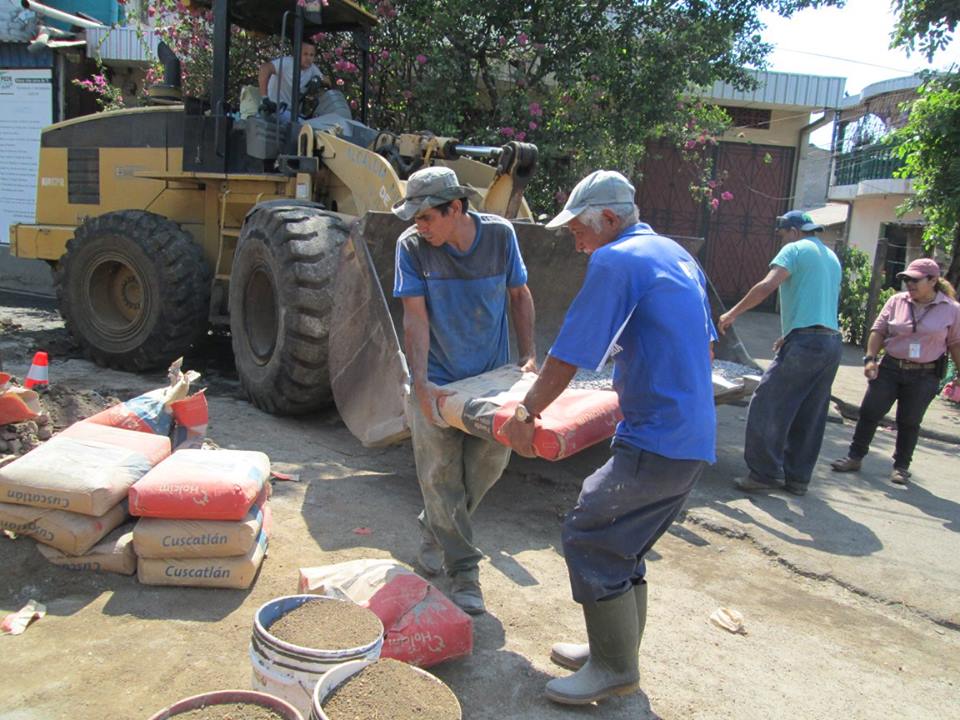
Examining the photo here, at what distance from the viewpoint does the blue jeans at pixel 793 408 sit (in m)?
5.31

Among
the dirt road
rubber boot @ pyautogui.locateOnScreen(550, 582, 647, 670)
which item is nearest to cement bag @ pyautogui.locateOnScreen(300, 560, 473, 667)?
the dirt road

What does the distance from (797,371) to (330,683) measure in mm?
4002

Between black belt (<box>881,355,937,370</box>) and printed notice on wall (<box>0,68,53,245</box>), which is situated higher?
printed notice on wall (<box>0,68,53,245</box>)

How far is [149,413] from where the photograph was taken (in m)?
4.15

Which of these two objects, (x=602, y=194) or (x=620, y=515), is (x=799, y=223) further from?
(x=620, y=515)

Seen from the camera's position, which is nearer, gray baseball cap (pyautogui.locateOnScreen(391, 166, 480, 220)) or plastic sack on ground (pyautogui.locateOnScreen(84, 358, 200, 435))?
gray baseball cap (pyautogui.locateOnScreen(391, 166, 480, 220))

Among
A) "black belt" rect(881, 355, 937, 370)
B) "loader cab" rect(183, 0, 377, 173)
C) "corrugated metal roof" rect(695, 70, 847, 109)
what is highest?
"corrugated metal roof" rect(695, 70, 847, 109)

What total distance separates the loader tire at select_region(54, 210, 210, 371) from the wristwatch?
4.78 metres

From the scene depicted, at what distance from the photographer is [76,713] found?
2.57m

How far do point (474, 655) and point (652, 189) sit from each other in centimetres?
1270

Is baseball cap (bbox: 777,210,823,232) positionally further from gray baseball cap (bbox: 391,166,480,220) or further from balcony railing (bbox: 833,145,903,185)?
balcony railing (bbox: 833,145,903,185)

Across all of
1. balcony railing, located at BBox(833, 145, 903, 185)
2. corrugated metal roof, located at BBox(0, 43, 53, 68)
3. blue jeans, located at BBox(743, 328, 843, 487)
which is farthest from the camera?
balcony railing, located at BBox(833, 145, 903, 185)

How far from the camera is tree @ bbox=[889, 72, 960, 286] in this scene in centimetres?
930

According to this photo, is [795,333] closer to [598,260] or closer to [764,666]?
[764,666]
